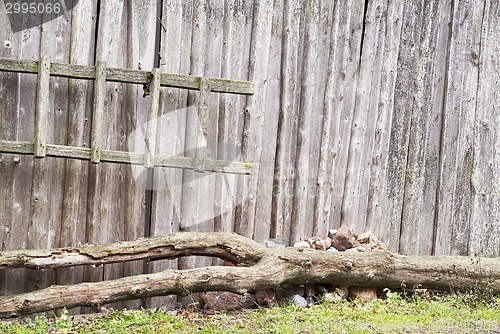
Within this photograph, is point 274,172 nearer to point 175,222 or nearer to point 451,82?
point 175,222

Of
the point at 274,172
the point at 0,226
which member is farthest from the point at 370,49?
the point at 0,226

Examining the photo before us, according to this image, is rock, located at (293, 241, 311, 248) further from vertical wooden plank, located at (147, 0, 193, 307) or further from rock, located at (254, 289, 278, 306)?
vertical wooden plank, located at (147, 0, 193, 307)

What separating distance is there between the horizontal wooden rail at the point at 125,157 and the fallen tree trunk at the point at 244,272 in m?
0.67

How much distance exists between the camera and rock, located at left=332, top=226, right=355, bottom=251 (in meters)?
7.76

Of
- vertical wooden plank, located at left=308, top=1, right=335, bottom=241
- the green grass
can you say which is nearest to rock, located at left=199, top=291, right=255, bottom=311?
the green grass

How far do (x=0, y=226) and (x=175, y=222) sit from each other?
5.44 feet

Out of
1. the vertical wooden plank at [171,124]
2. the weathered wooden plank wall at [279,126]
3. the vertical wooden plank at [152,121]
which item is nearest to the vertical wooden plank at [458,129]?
the weathered wooden plank wall at [279,126]

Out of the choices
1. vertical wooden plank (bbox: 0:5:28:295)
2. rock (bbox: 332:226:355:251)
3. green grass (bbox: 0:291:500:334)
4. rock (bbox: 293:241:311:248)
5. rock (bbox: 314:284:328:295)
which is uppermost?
vertical wooden plank (bbox: 0:5:28:295)

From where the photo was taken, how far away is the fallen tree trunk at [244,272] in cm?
639

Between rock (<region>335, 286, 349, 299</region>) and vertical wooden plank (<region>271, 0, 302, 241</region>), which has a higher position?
vertical wooden plank (<region>271, 0, 302, 241</region>)

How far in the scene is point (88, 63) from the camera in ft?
22.8

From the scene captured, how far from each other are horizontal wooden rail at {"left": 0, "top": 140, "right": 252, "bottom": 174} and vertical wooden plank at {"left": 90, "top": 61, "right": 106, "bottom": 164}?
5 centimetres

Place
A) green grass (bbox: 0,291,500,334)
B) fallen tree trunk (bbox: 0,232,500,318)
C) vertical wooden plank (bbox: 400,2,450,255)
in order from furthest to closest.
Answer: vertical wooden plank (bbox: 400,2,450,255) < fallen tree trunk (bbox: 0,232,500,318) < green grass (bbox: 0,291,500,334)

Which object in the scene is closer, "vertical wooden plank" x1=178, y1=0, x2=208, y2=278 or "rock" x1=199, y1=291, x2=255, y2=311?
"rock" x1=199, y1=291, x2=255, y2=311
